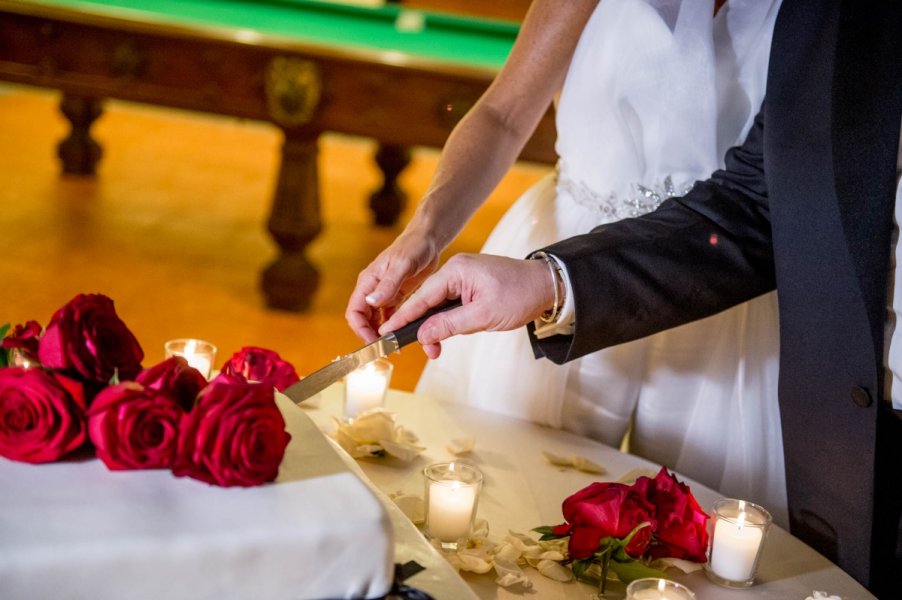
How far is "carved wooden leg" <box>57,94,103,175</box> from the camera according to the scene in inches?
221

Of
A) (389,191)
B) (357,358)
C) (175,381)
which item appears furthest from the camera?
(389,191)

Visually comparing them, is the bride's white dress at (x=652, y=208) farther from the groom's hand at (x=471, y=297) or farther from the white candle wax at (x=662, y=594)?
the white candle wax at (x=662, y=594)

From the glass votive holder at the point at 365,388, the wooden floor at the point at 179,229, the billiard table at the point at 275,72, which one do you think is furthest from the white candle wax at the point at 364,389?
the wooden floor at the point at 179,229

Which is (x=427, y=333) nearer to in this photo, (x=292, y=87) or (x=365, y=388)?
(x=365, y=388)

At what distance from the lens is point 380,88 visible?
3.59m

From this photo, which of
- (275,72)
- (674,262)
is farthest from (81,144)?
(674,262)

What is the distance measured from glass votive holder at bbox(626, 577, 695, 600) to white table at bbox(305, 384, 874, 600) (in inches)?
3.6

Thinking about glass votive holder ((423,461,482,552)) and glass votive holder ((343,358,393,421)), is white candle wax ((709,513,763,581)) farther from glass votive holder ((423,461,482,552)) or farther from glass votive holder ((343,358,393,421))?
glass votive holder ((343,358,393,421))

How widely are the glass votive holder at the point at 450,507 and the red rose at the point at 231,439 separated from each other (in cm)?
29

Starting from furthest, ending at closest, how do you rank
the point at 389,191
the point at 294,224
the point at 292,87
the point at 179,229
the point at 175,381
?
1. the point at 389,191
2. the point at 179,229
3. the point at 294,224
4. the point at 292,87
5. the point at 175,381

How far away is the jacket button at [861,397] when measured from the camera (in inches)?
49.3

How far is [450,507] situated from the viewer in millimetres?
1107

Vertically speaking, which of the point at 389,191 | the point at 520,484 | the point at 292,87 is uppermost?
the point at 292,87

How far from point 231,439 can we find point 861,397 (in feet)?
2.55
